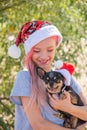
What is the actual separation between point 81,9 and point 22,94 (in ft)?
5.16

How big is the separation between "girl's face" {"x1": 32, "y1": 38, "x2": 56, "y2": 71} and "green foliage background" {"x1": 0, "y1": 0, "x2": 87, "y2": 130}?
98 cm

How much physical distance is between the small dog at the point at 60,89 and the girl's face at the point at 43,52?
0.05m

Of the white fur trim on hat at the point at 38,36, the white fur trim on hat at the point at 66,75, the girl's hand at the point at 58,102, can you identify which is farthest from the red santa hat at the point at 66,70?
the white fur trim on hat at the point at 38,36

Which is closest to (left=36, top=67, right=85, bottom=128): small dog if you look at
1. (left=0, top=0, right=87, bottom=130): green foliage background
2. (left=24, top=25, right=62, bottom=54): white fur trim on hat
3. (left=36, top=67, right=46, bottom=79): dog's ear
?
(left=36, top=67, right=46, bottom=79): dog's ear

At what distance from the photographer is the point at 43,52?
2492mm

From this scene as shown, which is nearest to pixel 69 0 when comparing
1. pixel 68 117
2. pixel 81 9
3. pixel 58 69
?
pixel 81 9

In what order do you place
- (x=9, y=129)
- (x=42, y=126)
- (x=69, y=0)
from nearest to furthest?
(x=42, y=126)
(x=69, y=0)
(x=9, y=129)

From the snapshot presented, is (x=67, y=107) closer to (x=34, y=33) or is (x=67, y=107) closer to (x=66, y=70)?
(x=66, y=70)

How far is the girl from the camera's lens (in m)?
2.43

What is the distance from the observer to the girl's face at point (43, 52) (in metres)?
2.48

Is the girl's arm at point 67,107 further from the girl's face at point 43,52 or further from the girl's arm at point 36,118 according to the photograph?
the girl's face at point 43,52

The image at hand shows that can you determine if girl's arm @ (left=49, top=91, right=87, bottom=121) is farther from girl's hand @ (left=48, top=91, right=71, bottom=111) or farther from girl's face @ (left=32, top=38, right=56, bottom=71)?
girl's face @ (left=32, top=38, right=56, bottom=71)

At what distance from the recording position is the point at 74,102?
253 cm

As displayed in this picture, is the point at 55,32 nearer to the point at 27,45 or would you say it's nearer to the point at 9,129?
the point at 27,45
